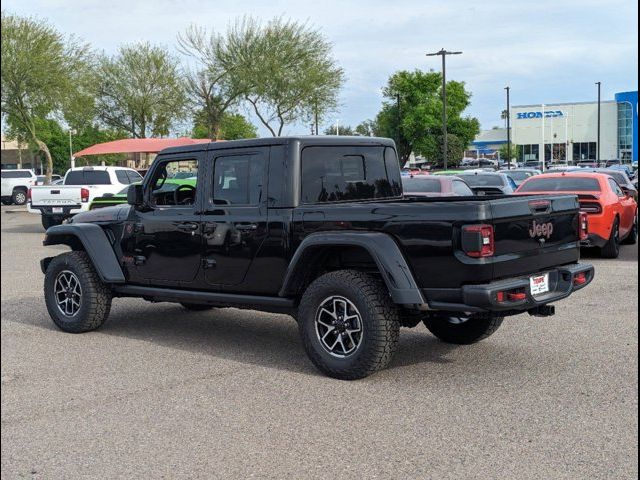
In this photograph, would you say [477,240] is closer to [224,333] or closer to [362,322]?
[362,322]

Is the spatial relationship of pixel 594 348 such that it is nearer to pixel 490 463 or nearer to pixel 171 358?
pixel 490 463

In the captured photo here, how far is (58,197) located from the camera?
66.4 ft

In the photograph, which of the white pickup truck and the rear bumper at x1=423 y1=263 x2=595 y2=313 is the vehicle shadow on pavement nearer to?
the rear bumper at x1=423 y1=263 x2=595 y2=313

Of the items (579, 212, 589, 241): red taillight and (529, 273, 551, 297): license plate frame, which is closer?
(529, 273, 551, 297): license plate frame

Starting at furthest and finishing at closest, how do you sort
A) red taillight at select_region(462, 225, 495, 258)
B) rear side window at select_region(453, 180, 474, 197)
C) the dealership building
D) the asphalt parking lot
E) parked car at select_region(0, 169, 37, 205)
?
the dealership building → parked car at select_region(0, 169, 37, 205) → rear side window at select_region(453, 180, 474, 197) → red taillight at select_region(462, 225, 495, 258) → the asphalt parking lot

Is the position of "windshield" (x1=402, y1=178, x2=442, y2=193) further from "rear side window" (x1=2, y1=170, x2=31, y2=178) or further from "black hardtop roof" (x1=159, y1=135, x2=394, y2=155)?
"rear side window" (x1=2, y1=170, x2=31, y2=178)

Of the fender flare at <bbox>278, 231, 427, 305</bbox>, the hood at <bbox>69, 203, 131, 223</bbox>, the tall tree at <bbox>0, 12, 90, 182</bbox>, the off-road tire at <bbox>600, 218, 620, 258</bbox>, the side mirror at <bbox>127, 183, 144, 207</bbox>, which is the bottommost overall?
the off-road tire at <bbox>600, 218, 620, 258</bbox>

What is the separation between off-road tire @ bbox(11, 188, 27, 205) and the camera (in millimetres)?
37616

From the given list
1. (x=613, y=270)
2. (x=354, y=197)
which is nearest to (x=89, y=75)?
(x=613, y=270)

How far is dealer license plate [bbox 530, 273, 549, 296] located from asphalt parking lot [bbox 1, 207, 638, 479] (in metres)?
0.64

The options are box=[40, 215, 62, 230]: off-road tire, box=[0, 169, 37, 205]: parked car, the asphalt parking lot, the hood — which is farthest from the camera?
box=[0, 169, 37, 205]: parked car

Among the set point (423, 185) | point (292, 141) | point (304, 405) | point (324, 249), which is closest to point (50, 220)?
point (423, 185)

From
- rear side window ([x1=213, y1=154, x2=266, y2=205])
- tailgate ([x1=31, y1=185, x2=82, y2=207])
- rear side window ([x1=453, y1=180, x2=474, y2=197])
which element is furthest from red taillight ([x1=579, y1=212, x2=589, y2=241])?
→ tailgate ([x1=31, y1=185, x2=82, y2=207])

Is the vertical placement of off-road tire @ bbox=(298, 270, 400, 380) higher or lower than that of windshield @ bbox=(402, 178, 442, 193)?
lower
